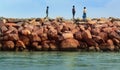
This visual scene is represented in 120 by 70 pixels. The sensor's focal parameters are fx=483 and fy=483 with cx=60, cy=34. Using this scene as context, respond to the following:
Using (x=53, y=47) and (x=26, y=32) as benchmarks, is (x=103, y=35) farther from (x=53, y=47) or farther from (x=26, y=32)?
(x=26, y=32)

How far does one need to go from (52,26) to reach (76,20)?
4083 mm

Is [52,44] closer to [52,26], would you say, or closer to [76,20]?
[52,26]

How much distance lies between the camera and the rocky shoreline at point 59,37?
4500cm

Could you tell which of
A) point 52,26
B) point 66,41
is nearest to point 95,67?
point 66,41

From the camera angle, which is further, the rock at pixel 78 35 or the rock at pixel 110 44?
the rock at pixel 78 35

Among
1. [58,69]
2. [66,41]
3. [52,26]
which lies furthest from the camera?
[52,26]

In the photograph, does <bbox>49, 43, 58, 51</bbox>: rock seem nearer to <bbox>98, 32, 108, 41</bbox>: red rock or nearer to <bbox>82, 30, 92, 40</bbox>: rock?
<bbox>82, 30, 92, 40</bbox>: rock

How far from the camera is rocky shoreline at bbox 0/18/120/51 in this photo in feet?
148

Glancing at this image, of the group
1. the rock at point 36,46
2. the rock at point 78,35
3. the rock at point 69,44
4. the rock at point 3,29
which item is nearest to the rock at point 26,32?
the rock at point 36,46

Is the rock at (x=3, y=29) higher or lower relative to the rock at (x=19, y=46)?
higher

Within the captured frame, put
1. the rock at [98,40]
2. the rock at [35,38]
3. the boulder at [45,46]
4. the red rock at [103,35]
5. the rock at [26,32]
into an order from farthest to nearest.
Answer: the red rock at [103,35]
the rock at [26,32]
the rock at [98,40]
the rock at [35,38]
the boulder at [45,46]

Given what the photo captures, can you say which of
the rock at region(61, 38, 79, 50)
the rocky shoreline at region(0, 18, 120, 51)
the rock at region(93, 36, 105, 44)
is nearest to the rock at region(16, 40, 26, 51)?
the rocky shoreline at region(0, 18, 120, 51)

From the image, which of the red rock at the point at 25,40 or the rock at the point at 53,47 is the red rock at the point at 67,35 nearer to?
the rock at the point at 53,47

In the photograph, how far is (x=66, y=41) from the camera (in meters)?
44.3
